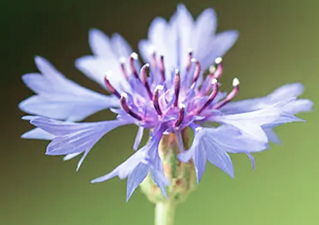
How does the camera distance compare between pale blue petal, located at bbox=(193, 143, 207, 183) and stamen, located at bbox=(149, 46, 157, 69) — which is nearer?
pale blue petal, located at bbox=(193, 143, 207, 183)

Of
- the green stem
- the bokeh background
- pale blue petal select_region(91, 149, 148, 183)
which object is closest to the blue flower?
pale blue petal select_region(91, 149, 148, 183)

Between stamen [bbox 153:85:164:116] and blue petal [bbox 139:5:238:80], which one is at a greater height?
blue petal [bbox 139:5:238:80]

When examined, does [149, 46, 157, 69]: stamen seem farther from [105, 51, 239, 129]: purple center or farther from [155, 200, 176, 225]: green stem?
[155, 200, 176, 225]: green stem

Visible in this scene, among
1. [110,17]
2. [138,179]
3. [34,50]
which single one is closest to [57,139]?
[138,179]

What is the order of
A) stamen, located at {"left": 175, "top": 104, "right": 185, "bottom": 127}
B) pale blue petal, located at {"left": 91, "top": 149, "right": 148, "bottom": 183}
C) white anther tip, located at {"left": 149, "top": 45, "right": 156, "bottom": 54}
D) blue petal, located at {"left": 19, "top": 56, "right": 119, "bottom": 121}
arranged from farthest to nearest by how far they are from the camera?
white anther tip, located at {"left": 149, "top": 45, "right": 156, "bottom": 54}
blue petal, located at {"left": 19, "top": 56, "right": 119, "bottom": 121}
stamen, located at {"left": 175, "top": 104, "right": 185, "bottom": 127}
pale blue petal, located at {"left": 91, "top": 149, "right": 148, "bottom": 183}

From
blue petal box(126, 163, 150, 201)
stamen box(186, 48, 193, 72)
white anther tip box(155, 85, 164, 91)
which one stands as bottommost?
blue petal box(126, 163, 150, 201)

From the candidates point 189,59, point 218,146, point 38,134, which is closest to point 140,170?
point 218,146

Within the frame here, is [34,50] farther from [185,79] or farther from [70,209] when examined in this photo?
[185,79]

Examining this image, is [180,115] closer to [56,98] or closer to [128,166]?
[128,166]

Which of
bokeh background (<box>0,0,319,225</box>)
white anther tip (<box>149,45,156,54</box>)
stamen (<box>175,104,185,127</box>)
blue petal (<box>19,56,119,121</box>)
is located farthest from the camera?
bokeh background (<box>0,0,319,225</box>)
